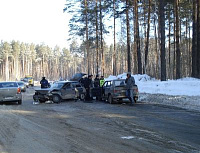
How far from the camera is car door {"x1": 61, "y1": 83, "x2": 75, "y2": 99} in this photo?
18.8 m

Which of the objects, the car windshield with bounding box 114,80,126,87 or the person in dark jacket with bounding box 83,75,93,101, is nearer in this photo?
the car windshield with bounding box 114,80,126,87

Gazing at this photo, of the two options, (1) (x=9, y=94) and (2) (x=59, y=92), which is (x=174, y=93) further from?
(1) (x=9, y=94)

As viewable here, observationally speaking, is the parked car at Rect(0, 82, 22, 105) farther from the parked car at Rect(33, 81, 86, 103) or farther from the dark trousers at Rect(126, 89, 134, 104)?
the dark trousers at Rect(126, 89, 134, 104)

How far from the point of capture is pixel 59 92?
1858 centimetres

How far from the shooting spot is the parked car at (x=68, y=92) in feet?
60.4

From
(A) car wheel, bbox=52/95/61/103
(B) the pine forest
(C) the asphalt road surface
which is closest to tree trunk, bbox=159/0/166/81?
(B) the pine forest

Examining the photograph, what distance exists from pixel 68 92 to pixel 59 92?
0.74 m

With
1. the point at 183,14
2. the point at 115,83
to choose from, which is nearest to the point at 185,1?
the point at 183,14

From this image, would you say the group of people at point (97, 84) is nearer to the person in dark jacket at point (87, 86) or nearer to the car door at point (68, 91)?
the person in dark jacket at point (87, 86)

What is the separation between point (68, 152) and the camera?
6.00m

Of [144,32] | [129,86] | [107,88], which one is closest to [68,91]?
[107,88]

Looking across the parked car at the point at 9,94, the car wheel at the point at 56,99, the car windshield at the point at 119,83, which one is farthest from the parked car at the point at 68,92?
the car windshield at the point at 119,83

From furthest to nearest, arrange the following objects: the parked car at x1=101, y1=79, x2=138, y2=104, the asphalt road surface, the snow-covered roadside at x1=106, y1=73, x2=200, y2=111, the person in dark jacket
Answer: the person in dark jacket
the parked car at x1=101, y1=79, x2=138, y2=104
the snow-covered roadside at x1=106, y1=73, x2=200, y2=111
the asphalt road surface

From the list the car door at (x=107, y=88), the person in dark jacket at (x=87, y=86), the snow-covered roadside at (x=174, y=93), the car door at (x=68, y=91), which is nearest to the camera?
the snow-covered roadside at (x=174, y=93)
